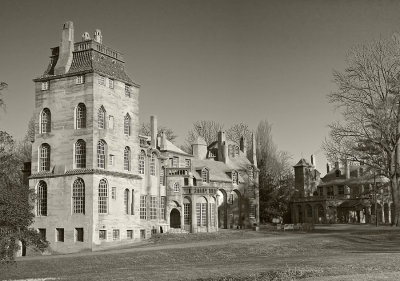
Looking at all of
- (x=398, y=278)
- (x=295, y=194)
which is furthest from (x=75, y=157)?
(x=295, y=194)

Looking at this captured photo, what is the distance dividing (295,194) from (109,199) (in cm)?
5478

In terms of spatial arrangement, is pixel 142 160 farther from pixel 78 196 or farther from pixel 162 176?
pixel 78 196

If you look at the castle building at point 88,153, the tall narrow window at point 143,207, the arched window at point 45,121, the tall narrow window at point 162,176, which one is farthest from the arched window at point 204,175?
the arched window at point 45,121

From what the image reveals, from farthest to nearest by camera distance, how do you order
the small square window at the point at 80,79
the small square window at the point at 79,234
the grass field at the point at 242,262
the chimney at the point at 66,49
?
1. the chimney at the point at 66,49
2. the small square window at the point at 80,79
3. the small square window at the point at 79,234
4. the grass field at the point at 242,262

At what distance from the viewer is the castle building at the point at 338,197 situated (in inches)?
3302

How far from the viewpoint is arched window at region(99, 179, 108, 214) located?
154ft

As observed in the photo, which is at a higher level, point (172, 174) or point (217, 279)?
point (172, 174)

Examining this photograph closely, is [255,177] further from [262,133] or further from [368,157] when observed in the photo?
[368,157]

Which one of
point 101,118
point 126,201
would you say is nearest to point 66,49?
point 101,118

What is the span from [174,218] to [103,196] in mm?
16460

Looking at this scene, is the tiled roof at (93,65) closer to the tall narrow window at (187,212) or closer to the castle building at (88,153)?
the castle building at (88,153)

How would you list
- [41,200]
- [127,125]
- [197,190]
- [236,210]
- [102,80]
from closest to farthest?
[41,200] → [102,80] → [127,125] → [197,190] → [236,210]

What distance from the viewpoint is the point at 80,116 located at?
48094 mm

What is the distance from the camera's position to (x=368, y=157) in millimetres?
52219
